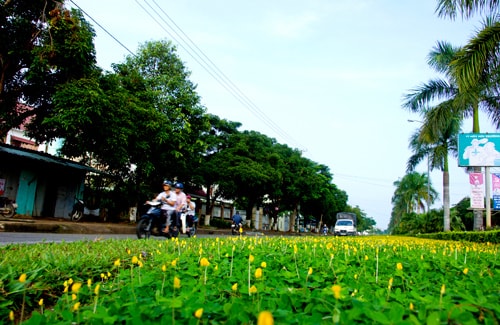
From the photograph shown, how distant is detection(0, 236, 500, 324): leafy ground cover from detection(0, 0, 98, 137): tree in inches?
398

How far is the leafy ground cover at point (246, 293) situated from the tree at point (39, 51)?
10.1 m

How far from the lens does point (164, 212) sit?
925 cm

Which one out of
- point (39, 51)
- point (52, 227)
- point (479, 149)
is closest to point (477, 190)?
point (479, 149)

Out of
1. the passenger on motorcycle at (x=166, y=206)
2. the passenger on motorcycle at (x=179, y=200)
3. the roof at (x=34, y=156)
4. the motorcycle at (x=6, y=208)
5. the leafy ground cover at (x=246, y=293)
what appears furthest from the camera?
the roof at (x=34, y=156)

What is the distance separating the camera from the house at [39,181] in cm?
1572

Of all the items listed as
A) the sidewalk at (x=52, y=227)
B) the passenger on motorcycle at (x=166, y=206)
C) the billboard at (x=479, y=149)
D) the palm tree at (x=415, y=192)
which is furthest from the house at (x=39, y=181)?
the palm tree at (x=415, y=192)

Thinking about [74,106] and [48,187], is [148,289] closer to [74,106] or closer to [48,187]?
[74,106]

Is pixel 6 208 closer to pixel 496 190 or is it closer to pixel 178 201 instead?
pixel 178 201

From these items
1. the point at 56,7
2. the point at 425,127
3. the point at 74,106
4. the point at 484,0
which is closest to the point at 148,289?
the point at 484,0

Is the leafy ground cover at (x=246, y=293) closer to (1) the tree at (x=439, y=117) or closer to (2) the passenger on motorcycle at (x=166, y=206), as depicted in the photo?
(2) the passenger on motorcycle at (x=166, y=206)

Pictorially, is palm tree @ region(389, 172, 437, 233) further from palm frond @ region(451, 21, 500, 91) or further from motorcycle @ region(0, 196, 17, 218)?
motorcycle @ region(0, 196, 17, 218)

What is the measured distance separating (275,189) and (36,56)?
791 inches

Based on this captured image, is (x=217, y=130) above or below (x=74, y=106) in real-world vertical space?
above

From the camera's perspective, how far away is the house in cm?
1572
